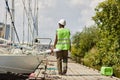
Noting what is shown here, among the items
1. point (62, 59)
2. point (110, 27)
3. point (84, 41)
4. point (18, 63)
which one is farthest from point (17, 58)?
point (84, 41)

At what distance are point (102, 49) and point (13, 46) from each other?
947 inches

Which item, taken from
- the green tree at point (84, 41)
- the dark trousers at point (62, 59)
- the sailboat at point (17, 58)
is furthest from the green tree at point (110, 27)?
the green tree at point (84, 41)

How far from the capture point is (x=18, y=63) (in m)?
20.1

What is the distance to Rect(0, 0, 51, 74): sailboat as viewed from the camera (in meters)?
19.3

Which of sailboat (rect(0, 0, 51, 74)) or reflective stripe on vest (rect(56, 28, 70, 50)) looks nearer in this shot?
reflective stripe on vest (rect(56, 28, 70, 50))

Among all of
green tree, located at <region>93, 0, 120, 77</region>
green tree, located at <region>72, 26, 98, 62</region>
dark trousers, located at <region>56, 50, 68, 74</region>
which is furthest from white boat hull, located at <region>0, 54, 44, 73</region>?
green tree, located at <region>72, 26, 98, 62</region>

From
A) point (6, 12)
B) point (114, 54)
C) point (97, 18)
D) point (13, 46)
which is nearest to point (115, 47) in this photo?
point (114, 54)

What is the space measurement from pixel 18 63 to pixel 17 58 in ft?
0.97

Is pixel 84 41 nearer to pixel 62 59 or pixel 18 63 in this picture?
pixel 18 63

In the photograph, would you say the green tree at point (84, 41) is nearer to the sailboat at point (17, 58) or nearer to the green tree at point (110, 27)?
the green tree at point (110, 27)

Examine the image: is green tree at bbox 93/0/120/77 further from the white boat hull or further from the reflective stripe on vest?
the reflective stripe on vest

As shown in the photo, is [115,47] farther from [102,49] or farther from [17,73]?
[17,73]

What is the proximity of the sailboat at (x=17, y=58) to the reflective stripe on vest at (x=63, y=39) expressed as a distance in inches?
74.5

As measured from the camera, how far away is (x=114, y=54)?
4122 cm
